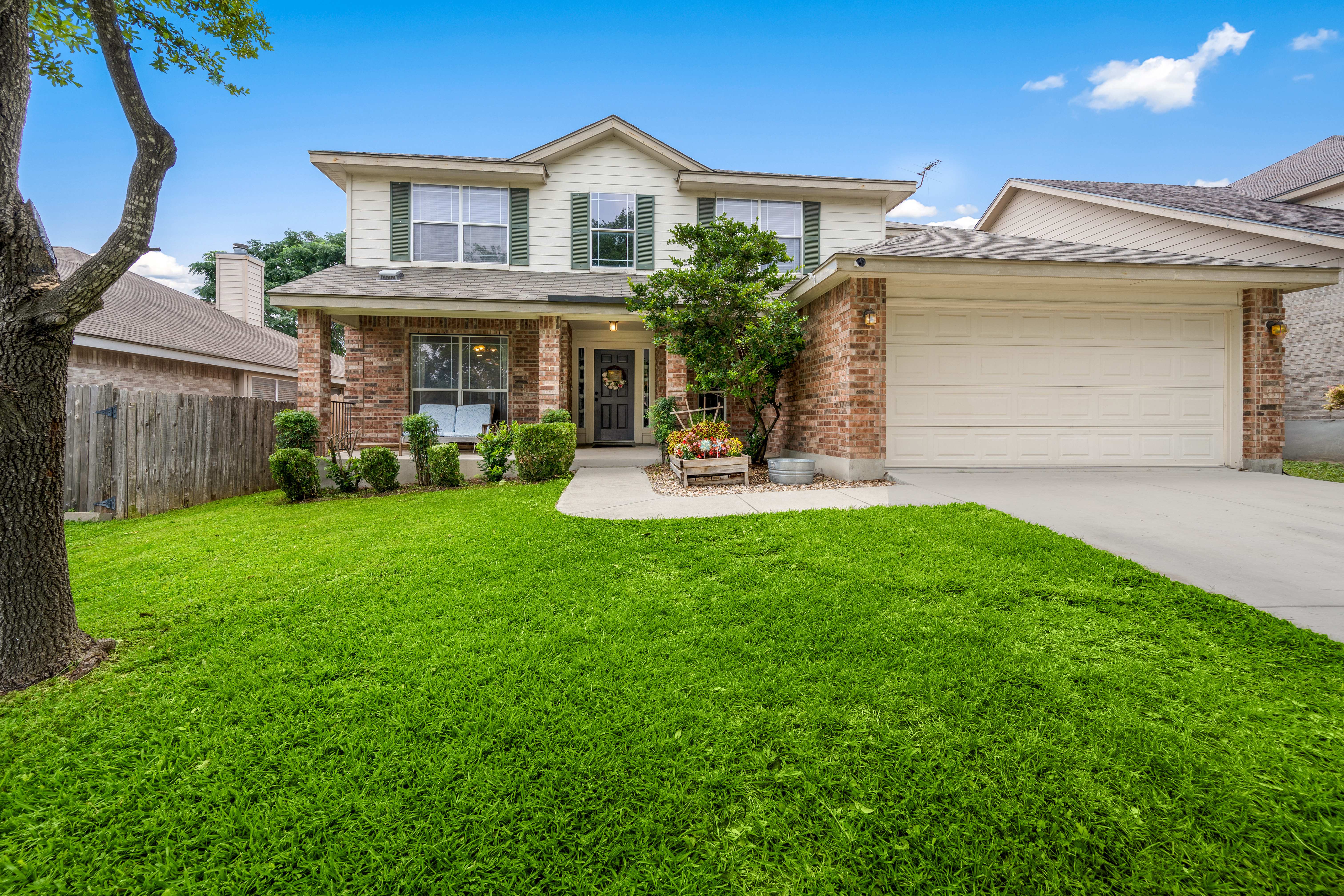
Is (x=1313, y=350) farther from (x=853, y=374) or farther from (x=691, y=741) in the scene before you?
(x=691, y=741)

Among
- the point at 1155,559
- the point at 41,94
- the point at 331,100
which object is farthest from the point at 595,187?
the point at 1155,559

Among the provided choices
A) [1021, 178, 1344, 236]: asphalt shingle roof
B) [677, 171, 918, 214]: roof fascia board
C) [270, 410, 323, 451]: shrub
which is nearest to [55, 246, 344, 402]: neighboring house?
[270, 410, 323, 451]: shrub

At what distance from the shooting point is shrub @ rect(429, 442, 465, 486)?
696 centimetres

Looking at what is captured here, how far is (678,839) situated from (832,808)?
43 cm

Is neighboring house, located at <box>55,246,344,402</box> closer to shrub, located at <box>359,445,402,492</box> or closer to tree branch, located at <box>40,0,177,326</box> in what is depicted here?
shrub, located at <box>359,445,402,492</box>

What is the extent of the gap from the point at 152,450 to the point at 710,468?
21.0 ft

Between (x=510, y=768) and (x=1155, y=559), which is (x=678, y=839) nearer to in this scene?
(x=510, y=768)

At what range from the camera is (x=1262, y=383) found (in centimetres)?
708

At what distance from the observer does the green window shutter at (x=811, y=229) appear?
10.4m

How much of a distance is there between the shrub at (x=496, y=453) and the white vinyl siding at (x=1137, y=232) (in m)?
10.6

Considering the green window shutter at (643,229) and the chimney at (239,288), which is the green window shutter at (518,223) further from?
the chimney at (239,288)

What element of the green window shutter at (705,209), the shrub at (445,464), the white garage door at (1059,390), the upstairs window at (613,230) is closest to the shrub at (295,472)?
the shrub at (445,464)

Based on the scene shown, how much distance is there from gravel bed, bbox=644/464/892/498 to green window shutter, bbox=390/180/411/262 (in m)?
6.52

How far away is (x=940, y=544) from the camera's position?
3.76 m
